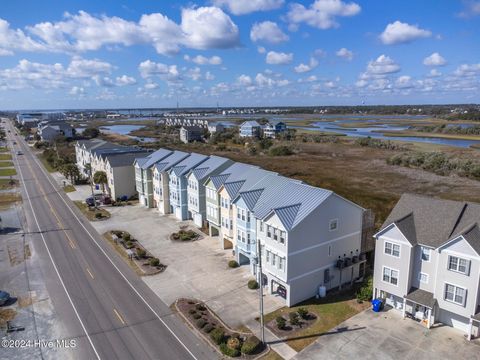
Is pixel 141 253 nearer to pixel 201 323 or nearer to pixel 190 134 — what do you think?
pixel 201 323

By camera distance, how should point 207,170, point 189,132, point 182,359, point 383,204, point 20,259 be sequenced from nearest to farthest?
point 182,359, point 20,259, point 207,170, point 383,204, point 189,132

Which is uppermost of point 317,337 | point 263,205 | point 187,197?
point 263,205

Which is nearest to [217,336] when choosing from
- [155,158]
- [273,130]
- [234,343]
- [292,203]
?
[234,343]

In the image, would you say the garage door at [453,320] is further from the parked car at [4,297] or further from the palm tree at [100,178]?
the palm tree at [100,178]

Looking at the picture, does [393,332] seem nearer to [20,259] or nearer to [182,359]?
[182,359]

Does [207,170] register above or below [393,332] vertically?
above

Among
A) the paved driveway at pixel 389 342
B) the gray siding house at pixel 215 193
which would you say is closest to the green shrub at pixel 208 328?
the paved driveway at pixel 389 342

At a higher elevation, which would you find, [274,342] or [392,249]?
[392,249]

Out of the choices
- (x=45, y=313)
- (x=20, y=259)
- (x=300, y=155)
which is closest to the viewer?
(x=45, y=313)

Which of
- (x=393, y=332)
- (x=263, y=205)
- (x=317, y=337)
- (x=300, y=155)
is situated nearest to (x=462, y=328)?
(x=393, y=332)
